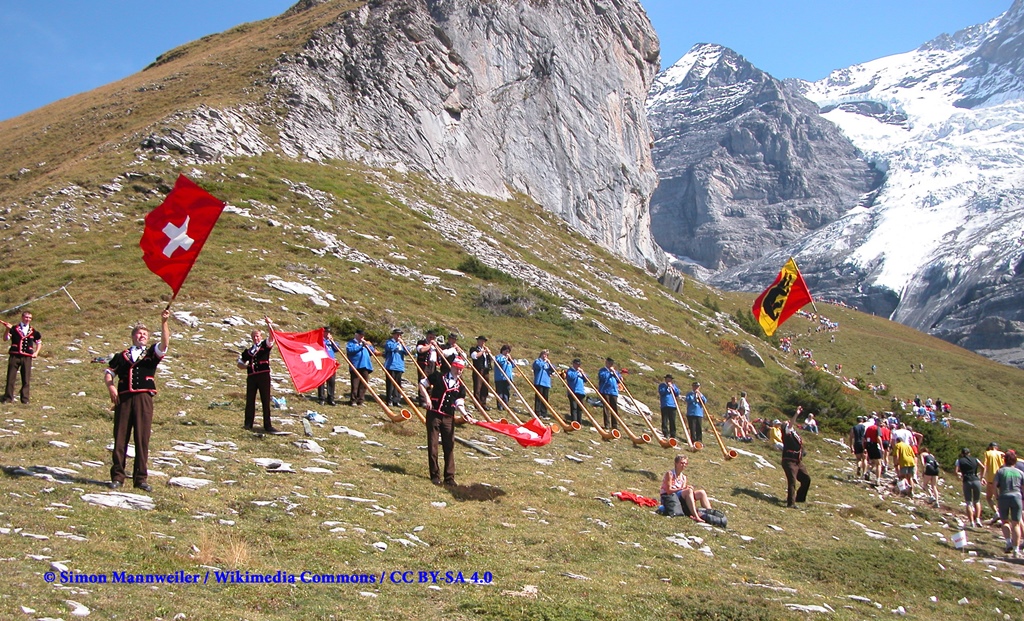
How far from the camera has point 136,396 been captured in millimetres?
11008

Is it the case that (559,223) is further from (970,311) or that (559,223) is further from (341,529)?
(970,311)

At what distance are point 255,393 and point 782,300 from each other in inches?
728

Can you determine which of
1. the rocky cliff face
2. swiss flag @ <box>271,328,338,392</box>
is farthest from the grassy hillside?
the rocky cliff face

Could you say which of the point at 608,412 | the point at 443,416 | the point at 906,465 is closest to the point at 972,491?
the point at 906,465

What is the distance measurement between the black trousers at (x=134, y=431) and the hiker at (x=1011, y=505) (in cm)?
1635

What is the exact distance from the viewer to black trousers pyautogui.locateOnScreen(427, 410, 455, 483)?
13773mm

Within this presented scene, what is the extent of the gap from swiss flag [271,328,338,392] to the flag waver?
14.8 metres

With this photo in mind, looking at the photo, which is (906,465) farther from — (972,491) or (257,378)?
(257,378)

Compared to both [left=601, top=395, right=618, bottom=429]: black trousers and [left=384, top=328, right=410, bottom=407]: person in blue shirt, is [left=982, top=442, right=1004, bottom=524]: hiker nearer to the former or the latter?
[left=601, top=395, right=618, bottom=429]: black trousers

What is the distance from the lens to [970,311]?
183000 millimetres

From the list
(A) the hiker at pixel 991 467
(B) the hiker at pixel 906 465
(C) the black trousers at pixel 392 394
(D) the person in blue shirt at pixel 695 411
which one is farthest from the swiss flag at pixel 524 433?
(B) the hiker at pixel 906 465

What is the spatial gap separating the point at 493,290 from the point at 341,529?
29.0 meters

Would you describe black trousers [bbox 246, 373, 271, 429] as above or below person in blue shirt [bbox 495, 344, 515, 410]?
below

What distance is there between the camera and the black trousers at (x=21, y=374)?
52.2ft
